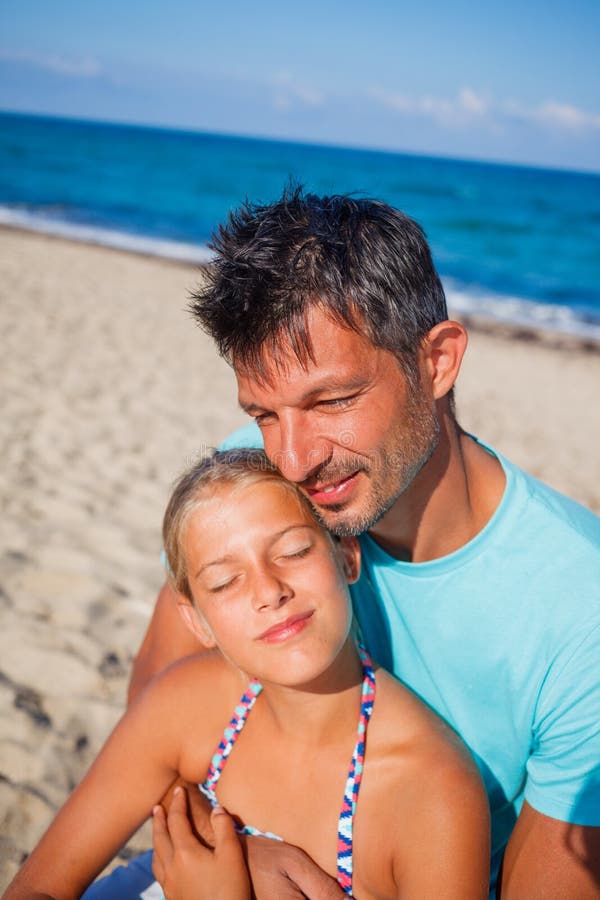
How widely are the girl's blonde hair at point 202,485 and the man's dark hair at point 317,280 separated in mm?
273

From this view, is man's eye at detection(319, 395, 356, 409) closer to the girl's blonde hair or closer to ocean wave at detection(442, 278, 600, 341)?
the girl's blonde hair

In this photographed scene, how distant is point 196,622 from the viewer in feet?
7.18

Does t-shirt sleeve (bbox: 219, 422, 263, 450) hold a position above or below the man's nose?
below

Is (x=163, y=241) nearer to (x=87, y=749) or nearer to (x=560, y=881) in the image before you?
(x=87, y=749)

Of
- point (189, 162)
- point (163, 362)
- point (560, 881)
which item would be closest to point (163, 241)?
point (163, 362)

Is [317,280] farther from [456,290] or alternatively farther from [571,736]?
[456,290]

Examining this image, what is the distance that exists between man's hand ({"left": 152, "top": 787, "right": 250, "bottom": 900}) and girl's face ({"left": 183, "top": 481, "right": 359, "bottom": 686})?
397 millimetres

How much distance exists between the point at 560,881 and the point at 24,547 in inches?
131

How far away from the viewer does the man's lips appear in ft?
6.17

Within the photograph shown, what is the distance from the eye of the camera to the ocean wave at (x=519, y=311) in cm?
1487

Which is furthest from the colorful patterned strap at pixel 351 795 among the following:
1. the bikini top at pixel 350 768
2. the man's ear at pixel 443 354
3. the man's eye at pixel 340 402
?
the man's ear at pixel 443 354

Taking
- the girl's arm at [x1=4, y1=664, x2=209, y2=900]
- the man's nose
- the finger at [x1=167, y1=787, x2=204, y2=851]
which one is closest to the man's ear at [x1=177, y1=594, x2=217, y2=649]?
the girl's arm at [x1=4, y1=664, x2=209, y2=900]

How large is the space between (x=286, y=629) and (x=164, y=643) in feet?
2.82

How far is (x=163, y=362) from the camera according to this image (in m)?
8.65
